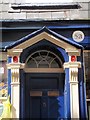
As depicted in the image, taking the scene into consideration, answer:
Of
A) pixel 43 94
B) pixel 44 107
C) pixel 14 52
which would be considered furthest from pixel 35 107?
pixel 14 52

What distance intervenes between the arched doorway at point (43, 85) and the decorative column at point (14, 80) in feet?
1.33

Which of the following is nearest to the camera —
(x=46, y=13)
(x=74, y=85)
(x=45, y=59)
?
(x=74, y=85)

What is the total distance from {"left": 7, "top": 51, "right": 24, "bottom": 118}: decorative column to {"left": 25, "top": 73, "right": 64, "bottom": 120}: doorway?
0.55 metres

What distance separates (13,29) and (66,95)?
113 inches

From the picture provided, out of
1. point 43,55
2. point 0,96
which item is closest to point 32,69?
point 43,55

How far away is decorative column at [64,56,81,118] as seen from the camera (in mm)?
10961

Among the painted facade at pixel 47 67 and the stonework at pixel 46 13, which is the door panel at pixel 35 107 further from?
the stonework at pixel 46 13

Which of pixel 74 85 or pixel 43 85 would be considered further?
pixel 43 85

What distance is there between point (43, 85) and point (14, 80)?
1.13m

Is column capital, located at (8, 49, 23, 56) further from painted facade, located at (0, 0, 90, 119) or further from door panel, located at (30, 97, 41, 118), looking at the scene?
door panel, located at (30, 97, 41, 118)

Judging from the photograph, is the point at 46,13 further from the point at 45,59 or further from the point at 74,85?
the point at 74,85

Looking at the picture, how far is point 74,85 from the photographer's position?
36.6 feet

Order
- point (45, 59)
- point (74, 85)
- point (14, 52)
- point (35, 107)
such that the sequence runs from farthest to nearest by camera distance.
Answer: point (45, 59) < point (35, 107) < point (14, 52) < point (74, 85)

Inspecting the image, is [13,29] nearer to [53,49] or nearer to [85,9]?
[53,49]
